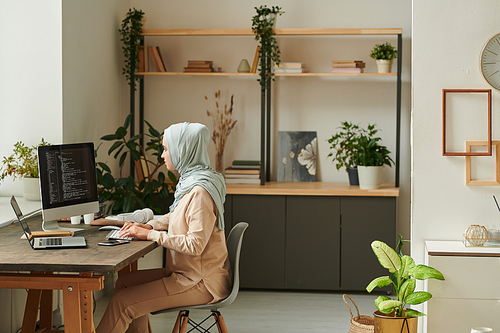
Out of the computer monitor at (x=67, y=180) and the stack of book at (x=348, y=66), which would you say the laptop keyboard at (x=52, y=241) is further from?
the stack of book at (x=348, y=66)

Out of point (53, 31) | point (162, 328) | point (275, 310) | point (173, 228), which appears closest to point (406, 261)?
point (173, 228)

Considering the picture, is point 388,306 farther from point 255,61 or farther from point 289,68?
point 255,61

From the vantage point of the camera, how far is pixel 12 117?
3498 mm

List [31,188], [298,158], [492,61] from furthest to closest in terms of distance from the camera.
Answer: [298,158] < [31,188] < [492,61]

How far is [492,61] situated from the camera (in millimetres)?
2678

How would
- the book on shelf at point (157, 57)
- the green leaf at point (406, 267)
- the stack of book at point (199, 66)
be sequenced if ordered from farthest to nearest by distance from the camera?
1. the book on shelf at point (157, 57)
2. the stack of book at point (199, 66)
3. the green leaf at point (406, 267)

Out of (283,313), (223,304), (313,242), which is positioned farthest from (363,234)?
(223,304)

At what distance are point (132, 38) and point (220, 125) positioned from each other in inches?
43.0

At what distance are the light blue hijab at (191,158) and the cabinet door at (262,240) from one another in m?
1.57

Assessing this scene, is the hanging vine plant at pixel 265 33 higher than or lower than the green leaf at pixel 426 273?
higher

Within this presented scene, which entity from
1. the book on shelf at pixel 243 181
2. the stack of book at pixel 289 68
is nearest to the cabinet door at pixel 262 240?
the book on shelf at pixel 243 181

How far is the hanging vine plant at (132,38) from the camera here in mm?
4305

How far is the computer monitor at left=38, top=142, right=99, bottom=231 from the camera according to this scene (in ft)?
8.11

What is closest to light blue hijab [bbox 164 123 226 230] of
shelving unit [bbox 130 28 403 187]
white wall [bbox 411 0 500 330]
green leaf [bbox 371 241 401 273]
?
green leaf [bbox 371 241 401 273]
